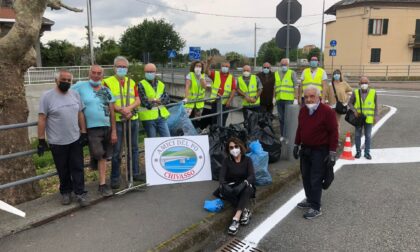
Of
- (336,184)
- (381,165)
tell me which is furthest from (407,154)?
(336,184)

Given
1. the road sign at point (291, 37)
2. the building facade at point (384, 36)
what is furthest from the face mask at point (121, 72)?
the building facade at point (384, 36)

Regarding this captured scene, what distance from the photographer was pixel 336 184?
5422 millimetres

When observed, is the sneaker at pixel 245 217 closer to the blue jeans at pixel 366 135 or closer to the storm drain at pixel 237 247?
the storm drain at pixel 237 247

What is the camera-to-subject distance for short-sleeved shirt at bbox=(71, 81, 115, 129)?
13.7 feet

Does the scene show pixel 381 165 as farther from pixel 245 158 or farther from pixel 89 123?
pixel 89 123

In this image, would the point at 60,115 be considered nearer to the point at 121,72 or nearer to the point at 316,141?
the point at 121,72

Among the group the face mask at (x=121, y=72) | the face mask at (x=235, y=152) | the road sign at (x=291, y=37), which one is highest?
the road sign at (x=291, y=37)

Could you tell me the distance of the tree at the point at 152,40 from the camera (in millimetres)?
51594

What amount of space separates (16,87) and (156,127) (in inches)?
78.7

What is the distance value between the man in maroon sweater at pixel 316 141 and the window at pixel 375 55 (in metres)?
36.1

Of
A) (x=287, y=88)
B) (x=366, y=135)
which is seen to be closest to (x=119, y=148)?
(x=287, y=88)

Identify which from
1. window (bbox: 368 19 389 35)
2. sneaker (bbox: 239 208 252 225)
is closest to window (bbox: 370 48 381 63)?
window (bbox: 368 19 389 35)

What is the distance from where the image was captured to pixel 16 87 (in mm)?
4836

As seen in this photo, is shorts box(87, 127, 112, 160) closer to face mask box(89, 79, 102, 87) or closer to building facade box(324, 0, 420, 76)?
face mask box(89, 79, 102, 87)
